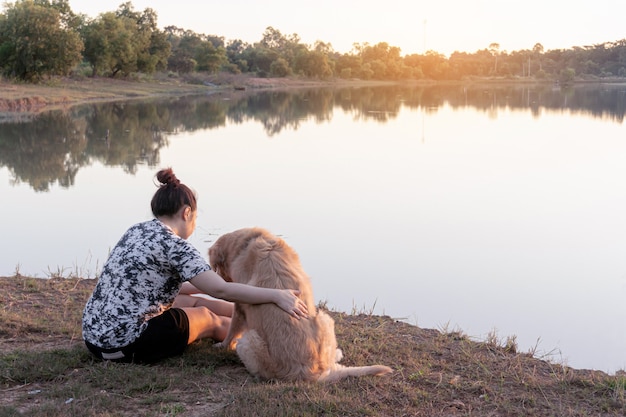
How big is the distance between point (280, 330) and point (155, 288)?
32.7 inches

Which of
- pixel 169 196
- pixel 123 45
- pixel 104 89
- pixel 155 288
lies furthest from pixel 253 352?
pixel 123 45

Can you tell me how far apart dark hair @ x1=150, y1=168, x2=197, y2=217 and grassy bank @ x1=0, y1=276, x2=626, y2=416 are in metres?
0.98

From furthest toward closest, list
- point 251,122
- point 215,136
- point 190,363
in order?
point 251,122 → point 215,136 → point 190,363

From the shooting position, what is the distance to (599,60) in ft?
374

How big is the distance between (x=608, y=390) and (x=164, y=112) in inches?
1223

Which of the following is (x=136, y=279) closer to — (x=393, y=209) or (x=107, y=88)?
(x=393, y=209)

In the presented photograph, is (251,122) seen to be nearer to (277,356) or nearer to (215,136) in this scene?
(215,136)

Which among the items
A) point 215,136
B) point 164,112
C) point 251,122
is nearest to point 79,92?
point 164,112

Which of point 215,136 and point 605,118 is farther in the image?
point 605,118

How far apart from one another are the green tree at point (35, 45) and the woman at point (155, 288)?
39259mm

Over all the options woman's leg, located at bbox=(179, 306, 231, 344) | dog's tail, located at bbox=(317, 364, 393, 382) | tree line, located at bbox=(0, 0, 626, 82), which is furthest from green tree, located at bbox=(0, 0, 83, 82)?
dog's tail, located at bbox=(317, 364, 393, 382)

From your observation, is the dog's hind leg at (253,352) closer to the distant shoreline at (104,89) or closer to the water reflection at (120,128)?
the water reflection at (120,128)

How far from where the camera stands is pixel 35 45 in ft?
128

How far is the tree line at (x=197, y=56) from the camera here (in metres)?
39.8
